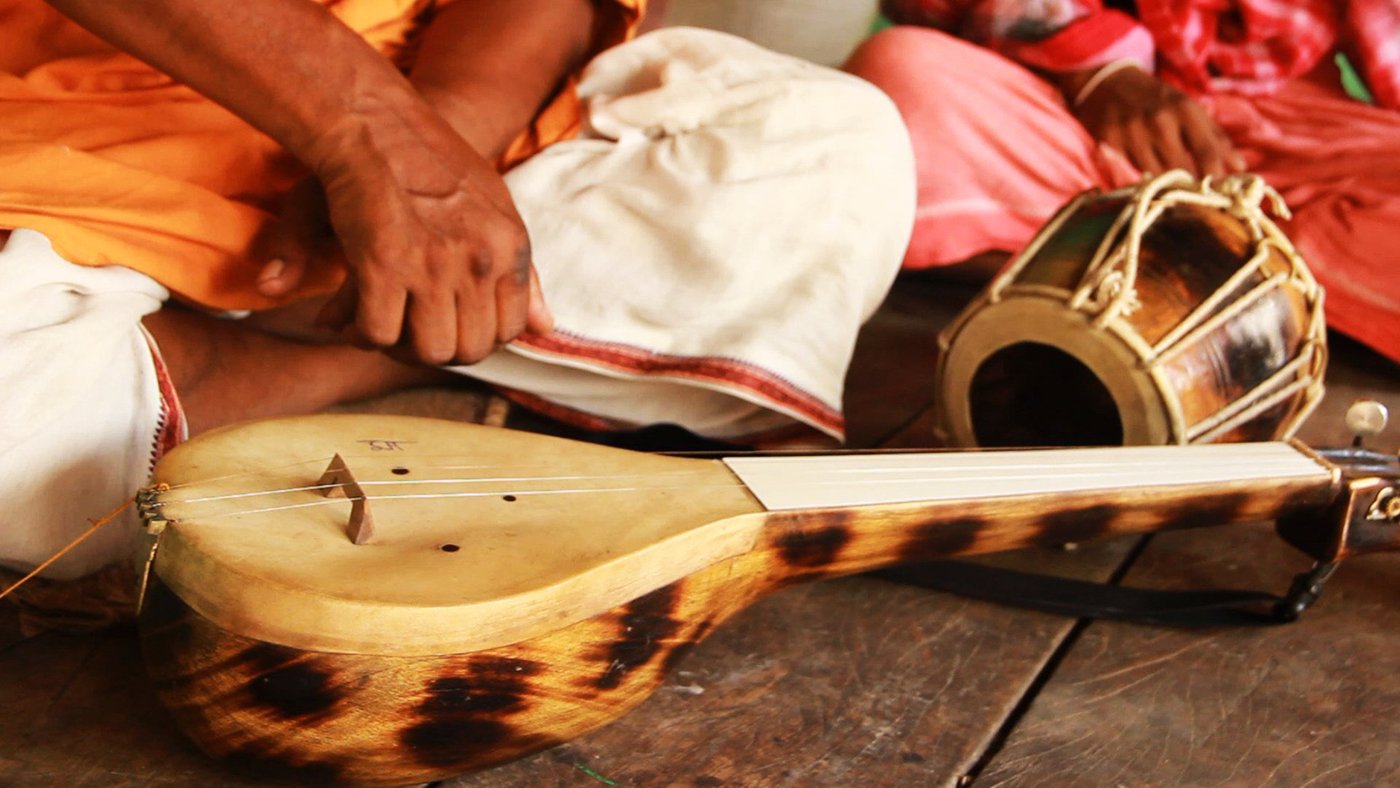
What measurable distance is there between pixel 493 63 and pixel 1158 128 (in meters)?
1.22

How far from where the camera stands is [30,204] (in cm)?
106

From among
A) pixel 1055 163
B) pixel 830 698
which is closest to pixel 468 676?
pixel 830 698

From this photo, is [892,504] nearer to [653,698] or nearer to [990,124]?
[653,698]

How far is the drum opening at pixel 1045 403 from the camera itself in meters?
1.52

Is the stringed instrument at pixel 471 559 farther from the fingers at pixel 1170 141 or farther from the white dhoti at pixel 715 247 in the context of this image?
the fingers at pixel 1170 141

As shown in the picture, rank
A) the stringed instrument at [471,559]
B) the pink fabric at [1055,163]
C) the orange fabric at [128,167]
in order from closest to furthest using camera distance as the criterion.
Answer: the stringed instrument at [471,559] < the orange fabric at [128,167] < the pink fabric at [1055,163]

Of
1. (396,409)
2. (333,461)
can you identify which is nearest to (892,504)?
(333,461)

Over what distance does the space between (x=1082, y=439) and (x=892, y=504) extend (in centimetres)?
63

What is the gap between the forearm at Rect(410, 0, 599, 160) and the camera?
55.4 inches

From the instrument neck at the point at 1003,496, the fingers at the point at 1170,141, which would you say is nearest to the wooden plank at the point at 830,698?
the instrument neck at the point at 1003,496

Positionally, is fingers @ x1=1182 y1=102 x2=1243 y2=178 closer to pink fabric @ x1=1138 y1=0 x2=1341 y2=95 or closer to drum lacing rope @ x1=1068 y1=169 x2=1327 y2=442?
pink fabric @ x1=1138 y1=0 x2=1341 y2=95

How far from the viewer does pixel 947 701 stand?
1.14 metres

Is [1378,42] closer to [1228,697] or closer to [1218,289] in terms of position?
[1218,289]

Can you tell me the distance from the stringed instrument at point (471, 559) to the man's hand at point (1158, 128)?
3.65 feet
